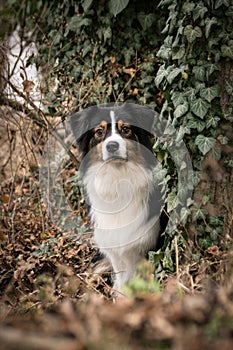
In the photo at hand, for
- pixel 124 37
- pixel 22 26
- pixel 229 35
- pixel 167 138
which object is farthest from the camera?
pixel 22 26

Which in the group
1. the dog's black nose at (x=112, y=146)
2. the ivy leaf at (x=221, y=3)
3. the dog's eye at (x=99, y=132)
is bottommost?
the dog's black nose at (x=112, y=146)

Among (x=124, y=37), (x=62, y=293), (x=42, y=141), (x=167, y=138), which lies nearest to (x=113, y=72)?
(x=124, y=37)

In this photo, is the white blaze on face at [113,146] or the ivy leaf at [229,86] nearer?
the ivy leaf at [229,86]

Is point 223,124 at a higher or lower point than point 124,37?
lower

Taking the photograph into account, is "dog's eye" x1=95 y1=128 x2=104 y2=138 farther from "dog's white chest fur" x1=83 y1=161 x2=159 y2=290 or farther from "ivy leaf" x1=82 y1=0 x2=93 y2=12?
"ivy leaf" x1=82 y1=0 x2=93 y2=12

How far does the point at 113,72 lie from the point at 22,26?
1.74 m

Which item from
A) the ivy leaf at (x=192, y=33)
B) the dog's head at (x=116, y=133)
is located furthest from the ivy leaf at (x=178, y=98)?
the dog's head at (x=116, y=133)

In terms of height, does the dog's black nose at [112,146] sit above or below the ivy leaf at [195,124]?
below

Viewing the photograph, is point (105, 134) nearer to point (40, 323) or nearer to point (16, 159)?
point (16, 159)

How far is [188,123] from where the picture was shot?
11.9 feet

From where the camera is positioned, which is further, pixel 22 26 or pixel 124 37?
pixel 22 26

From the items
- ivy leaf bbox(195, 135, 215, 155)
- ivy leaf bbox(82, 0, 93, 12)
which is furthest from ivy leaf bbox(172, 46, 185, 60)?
ivy leaf bbox(82, 0, 93, 12)

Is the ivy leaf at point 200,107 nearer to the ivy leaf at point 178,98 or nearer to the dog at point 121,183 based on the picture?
the ivy leaf at point 178,98

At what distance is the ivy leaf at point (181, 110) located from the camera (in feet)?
11.9
